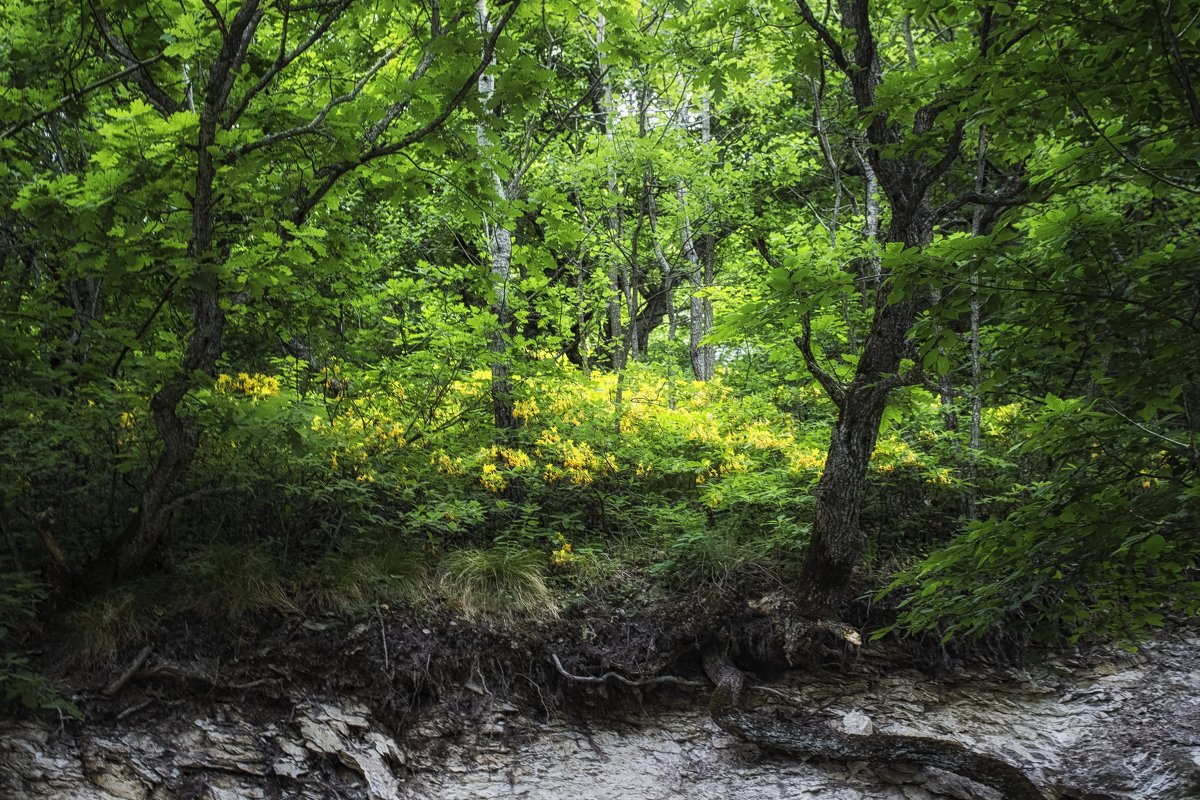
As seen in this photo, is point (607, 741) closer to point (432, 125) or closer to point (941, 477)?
point (941, 477)

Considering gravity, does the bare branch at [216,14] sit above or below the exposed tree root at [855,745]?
above

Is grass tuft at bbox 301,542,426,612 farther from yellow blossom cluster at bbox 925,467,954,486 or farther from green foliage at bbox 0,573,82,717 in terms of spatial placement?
yellow blossom cluster at bbox 925,467,954,486

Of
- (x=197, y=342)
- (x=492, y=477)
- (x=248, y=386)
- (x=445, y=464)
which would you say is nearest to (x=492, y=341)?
(x=445, y=464)

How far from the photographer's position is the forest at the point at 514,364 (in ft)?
9.43

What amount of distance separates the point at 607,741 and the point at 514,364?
3388 millimetres

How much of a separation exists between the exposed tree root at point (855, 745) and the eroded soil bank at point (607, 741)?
0.28 feet

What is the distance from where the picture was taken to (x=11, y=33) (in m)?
4.26

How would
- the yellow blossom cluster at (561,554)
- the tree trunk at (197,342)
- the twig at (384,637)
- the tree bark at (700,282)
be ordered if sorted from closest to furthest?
the tree trunk at (197,342) → the twig at (384,637) → the yellow blossom cluster at (561,554) → the tree bark at (700,282)

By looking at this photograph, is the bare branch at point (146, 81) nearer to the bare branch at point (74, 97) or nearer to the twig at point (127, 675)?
the bare branch at point (74, 97)

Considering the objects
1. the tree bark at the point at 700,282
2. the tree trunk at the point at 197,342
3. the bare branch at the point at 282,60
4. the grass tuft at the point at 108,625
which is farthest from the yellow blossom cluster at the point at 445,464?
the tree bark at the point at 700,282

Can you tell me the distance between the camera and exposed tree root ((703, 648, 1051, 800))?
5176 millimetres

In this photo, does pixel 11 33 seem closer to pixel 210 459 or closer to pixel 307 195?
pixel 307 195

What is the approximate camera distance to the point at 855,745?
17.7 ft

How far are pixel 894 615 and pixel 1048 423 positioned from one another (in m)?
3.38
